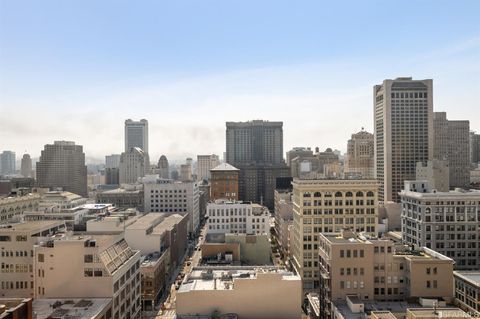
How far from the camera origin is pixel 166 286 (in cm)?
11681

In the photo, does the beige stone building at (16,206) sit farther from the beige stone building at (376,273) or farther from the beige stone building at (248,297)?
the beige stone building at (376,273)

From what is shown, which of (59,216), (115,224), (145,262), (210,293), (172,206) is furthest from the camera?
(172,206)

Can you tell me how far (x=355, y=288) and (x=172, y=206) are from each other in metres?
135

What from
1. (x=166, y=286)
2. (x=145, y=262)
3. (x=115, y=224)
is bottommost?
(x=166, y=286)

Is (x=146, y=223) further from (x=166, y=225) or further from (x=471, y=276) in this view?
(x=471, y=276)

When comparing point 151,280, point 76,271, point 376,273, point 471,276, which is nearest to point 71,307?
point 76,271

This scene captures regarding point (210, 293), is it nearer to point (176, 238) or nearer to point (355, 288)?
point (355, 288)

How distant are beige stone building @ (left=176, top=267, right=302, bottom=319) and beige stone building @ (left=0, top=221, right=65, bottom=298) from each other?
28.7 m

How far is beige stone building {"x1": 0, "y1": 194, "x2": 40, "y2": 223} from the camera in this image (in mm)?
142538

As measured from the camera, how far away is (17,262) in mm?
77500

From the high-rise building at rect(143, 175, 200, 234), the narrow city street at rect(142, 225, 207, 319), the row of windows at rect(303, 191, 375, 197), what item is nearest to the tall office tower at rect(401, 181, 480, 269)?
the row of windows at rect(303, 191, 375, 197)

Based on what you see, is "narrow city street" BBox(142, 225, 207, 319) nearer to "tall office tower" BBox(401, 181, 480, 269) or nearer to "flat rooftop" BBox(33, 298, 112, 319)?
"flat rooftop" BBox(33, 298, 112, 319)

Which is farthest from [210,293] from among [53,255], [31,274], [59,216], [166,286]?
[59,216]

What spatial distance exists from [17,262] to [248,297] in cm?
4098
